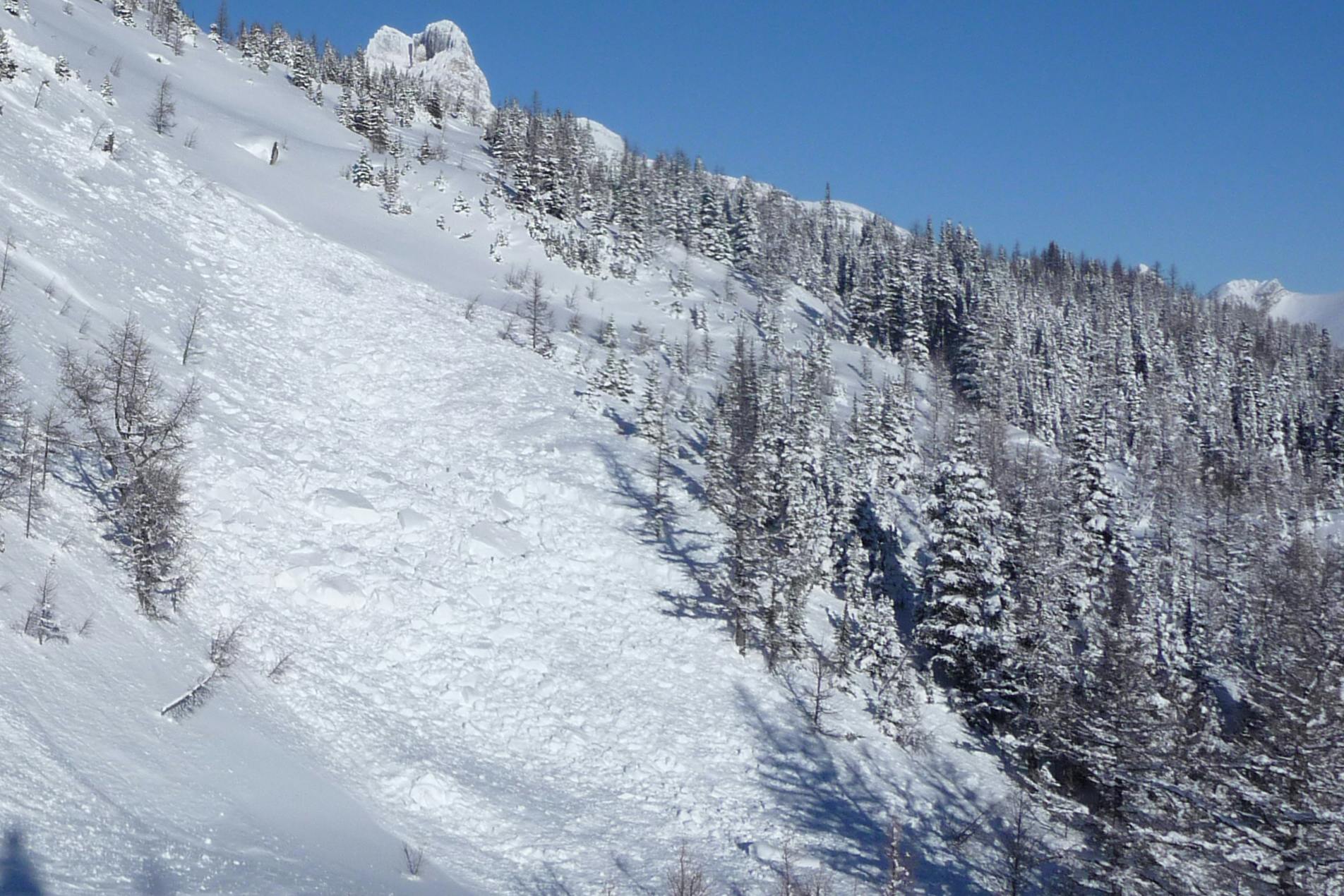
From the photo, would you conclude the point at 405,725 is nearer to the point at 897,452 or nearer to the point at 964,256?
the point at 897,452

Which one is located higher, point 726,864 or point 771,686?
point 771,686

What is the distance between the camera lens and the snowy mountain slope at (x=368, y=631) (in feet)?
45.8

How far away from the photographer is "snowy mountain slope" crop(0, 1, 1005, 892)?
1395 centimetres

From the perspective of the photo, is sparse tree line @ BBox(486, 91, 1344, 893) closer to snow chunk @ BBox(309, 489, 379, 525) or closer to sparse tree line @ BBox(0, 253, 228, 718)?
snow chunk @ BBox(309, 489, 379, 525)

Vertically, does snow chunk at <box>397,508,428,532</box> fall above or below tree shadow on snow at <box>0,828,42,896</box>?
above

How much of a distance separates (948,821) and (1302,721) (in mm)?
13785

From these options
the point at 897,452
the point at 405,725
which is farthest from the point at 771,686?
the point at 897,452

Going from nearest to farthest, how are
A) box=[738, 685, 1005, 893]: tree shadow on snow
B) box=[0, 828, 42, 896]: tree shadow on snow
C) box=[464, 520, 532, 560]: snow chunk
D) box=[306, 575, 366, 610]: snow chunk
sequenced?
box=[0, 828, 42, 896]: tree shadow on snow, box=[738, 685, 1005, 893]: tree shadow on snow, box=[306, 575, 366, 610]: snow chunk, box=[464, 520, 532, 560]: snow chunk

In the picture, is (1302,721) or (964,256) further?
(964,256)

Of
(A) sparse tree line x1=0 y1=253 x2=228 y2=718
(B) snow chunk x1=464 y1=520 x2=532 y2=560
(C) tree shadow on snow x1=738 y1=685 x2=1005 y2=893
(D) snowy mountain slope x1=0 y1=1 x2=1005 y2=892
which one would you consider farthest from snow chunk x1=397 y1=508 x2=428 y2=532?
(C) tree shadow on snow x1=738 y1=685 x2=1005 y2=893

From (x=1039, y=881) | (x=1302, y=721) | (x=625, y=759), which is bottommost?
(x=1039, y=881)

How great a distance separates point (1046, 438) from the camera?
90875 mm

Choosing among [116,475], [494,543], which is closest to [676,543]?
[494,543]

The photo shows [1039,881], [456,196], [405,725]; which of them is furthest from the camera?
[456,196]
